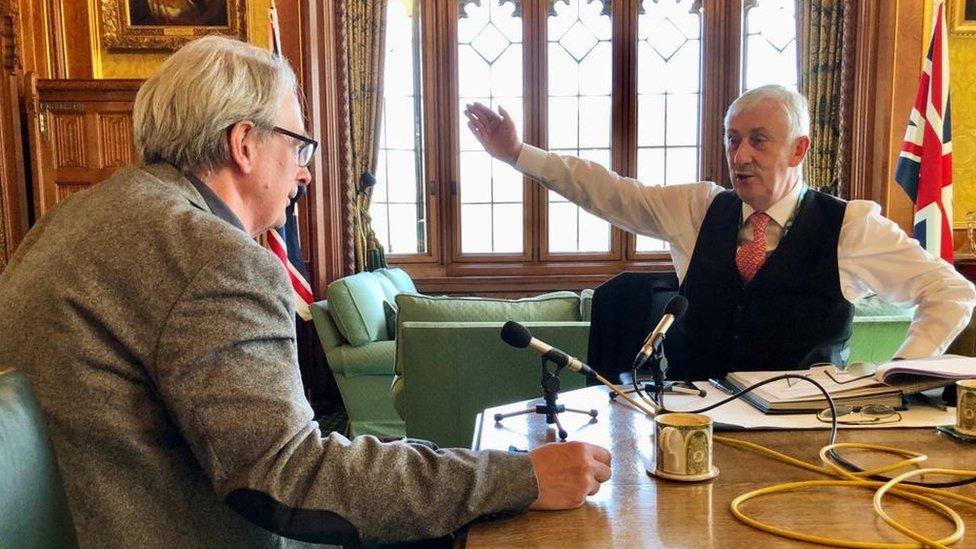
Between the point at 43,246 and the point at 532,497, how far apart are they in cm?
69

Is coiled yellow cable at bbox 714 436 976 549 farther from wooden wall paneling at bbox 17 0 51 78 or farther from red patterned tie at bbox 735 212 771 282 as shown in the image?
wooden wall paneling at bbox 17 0 51 78

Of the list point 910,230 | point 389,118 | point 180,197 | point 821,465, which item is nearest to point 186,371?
point 180,197

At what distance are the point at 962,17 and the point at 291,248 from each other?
13.5 ft

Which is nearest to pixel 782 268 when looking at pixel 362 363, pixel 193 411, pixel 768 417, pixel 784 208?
pixel 784 208

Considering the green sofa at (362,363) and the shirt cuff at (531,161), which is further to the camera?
the green sofa at (362,363)

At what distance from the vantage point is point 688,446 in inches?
40.1

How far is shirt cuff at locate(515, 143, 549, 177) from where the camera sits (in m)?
2.22

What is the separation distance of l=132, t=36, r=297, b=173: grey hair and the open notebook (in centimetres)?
98

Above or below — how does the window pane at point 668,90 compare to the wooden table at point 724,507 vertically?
above

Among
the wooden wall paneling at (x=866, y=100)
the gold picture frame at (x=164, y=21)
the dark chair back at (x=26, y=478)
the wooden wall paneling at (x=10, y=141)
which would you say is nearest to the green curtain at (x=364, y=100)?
the gold picture frame at (x=164, y=21)

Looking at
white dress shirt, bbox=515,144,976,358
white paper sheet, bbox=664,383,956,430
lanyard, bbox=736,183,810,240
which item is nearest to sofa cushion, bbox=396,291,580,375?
white dress shirt, bbox=515,144,976,358

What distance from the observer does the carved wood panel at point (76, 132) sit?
12.2ft

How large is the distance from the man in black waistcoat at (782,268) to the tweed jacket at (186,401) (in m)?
1.14

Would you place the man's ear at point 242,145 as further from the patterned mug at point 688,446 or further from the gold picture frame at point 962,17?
the gold picture frame at point 962,17
